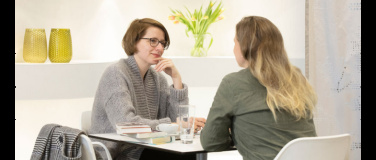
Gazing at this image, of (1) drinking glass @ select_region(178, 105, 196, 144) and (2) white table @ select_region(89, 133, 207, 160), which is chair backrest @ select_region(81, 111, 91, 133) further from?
(1) drinking glass @ select_region(178, 105, 196, 144)

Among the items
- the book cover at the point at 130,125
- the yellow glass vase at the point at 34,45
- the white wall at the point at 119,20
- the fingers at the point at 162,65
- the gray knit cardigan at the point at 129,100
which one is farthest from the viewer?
the white wall at the point at 119,20

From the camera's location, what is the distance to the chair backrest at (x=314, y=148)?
2053mm

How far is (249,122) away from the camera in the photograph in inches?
86.6

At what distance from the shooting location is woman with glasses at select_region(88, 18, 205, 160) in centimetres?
291

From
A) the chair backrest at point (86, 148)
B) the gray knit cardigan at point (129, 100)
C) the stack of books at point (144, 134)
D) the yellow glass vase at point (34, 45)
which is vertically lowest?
the chair backrest at point (86, 148)

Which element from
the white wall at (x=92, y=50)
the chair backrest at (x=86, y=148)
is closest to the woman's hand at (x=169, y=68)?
the chair backrest at (x=86, y=148)

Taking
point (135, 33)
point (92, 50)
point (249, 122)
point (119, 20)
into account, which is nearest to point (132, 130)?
point (249, 122)

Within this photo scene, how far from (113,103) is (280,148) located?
1.05m

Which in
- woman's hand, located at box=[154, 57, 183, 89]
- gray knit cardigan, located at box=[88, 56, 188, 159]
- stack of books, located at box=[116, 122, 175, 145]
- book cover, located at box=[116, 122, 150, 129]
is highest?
woman's hand, located at box=[154, 57, 183, 89]

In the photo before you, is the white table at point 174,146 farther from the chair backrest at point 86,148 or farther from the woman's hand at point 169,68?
the woman's hand at point 169,68

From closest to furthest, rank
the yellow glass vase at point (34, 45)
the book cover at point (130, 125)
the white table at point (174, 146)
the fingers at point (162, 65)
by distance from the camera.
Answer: the white table at point (174, 146) → the book cover at point (130, 125) → the fingers at point (162, 65) → the yellow glass vase at point (34, 45)

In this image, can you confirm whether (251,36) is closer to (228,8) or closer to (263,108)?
(263,108)

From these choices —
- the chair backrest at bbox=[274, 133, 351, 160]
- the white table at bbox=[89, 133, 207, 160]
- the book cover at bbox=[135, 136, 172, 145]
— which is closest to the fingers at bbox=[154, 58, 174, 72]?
the white table at bbox=[89, 133, 207, 160]

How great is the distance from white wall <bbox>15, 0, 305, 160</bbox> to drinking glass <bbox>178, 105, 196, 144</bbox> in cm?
167
